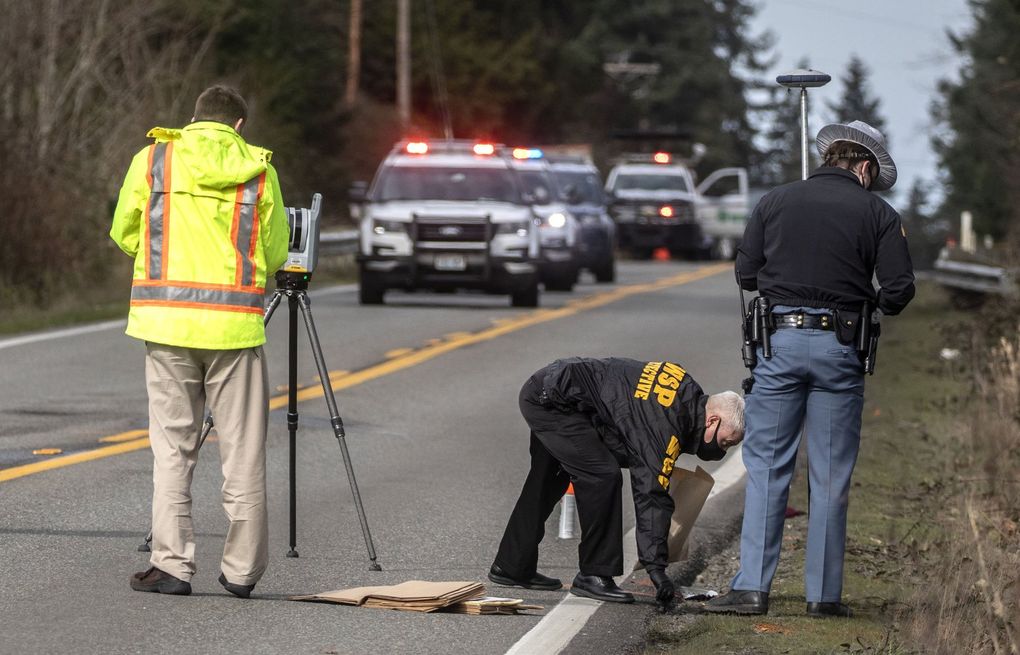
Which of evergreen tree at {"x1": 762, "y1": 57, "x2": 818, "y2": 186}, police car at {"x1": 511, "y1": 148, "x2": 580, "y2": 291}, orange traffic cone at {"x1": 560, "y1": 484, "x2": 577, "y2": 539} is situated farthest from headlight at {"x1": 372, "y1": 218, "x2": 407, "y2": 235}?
evergreen tree at {"x1": 762, "y1": 57, "x2": 818, "y2": 186}

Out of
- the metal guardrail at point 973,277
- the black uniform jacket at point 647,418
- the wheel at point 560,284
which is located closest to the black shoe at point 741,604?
the black uniform jacket at point 647,418

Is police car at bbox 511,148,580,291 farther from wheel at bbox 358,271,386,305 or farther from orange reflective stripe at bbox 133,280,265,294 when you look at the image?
orange reflective stripe at bbox 133,280,265,294

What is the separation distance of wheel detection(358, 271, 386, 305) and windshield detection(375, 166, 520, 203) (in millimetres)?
1060

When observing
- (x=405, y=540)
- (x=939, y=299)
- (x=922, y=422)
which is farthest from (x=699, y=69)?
(x=405, y=540)

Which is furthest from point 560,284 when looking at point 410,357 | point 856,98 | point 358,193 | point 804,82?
point 856,98

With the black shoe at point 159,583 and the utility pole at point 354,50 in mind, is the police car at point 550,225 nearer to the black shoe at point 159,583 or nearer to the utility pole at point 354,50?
the black shoe at point 159,583

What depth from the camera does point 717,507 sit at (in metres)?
11.0

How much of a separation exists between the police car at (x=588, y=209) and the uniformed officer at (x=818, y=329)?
71.7 feet

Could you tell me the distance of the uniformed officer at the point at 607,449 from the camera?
7758 millimetres

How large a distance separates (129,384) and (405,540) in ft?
21.5

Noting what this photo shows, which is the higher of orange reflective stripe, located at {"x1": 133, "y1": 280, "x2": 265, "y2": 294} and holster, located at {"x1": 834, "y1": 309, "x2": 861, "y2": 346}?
orange reflective stripe, located at {"x1": 133, "y1": 280, "x2": 265, "y2": 294}

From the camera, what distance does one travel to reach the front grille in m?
23.9

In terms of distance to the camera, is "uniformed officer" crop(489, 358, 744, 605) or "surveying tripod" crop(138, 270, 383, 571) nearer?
"uniformed officer" crop(489, 358, 744, 605)

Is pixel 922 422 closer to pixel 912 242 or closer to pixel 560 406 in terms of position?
pixel 560 406
